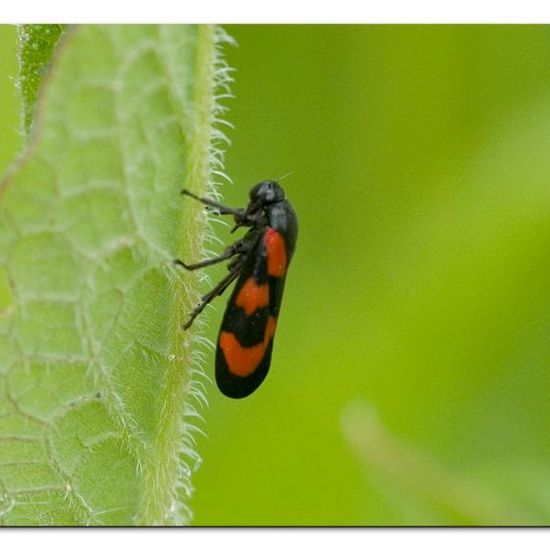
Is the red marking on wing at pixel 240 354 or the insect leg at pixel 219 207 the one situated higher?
A: the insect leg at pixel 219 207

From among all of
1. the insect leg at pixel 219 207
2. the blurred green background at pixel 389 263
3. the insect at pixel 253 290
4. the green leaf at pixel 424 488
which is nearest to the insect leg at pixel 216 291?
the insect at pixel 253 290

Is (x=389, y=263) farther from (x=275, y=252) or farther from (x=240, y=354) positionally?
(x=240, y=354)

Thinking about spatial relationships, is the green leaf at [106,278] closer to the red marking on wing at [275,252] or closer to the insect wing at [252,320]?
the insect wing at [252,320]

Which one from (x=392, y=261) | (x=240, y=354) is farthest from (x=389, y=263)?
(x=240, y=354)

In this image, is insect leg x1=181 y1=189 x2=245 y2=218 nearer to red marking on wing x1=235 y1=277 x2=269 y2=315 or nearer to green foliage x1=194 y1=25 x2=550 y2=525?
red marking on wing x1=235 y1=277 x2=269 y2=315

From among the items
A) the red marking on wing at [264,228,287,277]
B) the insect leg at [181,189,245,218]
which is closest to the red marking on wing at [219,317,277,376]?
the red marking on wing at [264,228,287,277]

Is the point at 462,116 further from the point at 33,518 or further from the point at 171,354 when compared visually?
the point at 33,518
